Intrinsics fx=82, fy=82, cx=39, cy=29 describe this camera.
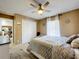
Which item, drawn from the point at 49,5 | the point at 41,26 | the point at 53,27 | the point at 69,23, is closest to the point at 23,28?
the point at 41,26

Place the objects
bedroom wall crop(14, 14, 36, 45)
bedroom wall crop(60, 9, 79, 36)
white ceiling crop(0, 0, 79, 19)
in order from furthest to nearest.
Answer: bedroom wall crop(14, 14, 36, 45) < bedroom wall crop(60, 9, 79, 36) < white ceiling crop(0, 0, 79, 19)

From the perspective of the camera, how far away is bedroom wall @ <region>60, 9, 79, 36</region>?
453 centimetres

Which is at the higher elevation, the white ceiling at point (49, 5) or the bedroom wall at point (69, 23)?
the white ceiling at point (49, 5)

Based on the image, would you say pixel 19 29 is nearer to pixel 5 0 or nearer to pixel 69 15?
pixel 5 0

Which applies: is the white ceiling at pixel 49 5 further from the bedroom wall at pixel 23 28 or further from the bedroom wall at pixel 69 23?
the bedroom wall at pixel 23 28

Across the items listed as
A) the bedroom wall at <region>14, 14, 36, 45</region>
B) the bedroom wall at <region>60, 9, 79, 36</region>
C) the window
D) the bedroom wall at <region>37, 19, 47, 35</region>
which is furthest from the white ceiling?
the bedroom wall at <region>37, 19, 47, 35</region>

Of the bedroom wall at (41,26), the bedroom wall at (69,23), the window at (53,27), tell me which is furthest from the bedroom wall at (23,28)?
the bedroom wall at (69,23)

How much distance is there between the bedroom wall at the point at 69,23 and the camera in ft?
14.9

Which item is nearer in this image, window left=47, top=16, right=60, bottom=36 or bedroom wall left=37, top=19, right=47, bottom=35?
window left=47, top=16, right=60, bottom=36

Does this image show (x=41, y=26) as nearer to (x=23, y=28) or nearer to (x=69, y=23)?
(x=23, y=28)

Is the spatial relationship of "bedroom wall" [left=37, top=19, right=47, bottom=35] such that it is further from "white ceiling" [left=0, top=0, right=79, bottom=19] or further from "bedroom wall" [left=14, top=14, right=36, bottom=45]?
"white ceiling" [left=0, top=0, right=79, bottom=19]

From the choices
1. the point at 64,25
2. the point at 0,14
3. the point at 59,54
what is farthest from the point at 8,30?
the point at 59,54

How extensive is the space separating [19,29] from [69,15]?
147 inches

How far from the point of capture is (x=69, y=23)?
4.91 meters
